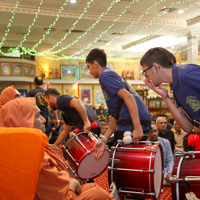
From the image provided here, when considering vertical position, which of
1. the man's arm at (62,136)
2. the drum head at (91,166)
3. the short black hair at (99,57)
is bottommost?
the drum head at (91,166)

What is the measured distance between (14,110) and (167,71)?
3.76ft

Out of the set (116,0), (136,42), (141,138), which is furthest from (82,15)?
(141,138)

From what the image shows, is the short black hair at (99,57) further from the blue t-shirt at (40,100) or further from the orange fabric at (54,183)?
the blue t-shirt at (40,100)

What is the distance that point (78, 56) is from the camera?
14.6 meters

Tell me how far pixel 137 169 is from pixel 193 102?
67 centimetres

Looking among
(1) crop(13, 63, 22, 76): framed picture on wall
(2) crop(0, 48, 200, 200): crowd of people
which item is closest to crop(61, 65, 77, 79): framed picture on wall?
(1) crop(13, 63, 22, 76): framed picture on wall

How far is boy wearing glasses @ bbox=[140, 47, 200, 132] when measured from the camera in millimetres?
1649

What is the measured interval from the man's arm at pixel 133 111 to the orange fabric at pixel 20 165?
0.88 m

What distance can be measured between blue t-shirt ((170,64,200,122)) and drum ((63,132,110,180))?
2.93 ft

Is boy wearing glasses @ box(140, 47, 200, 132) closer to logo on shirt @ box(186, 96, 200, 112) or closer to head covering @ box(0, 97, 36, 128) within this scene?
logo on shirt @ box(186, 96, 200, 112)

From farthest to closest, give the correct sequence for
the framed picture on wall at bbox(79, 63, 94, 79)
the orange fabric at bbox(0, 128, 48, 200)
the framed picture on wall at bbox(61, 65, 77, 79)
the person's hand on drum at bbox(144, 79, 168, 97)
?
1. the framed picture on wall at bbox(79, 63, 94, 79)
2. the framed picture on wall at bbox(61, 65, 77, 79)
3. the person's hand on drum at bbox(144, 79, 168, 97)
4. the orange fabric at bbox(0, 128, 48, 200)

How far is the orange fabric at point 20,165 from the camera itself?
148 centimetres

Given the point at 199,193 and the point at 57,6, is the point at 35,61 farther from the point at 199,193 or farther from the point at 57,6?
the point at 199,193

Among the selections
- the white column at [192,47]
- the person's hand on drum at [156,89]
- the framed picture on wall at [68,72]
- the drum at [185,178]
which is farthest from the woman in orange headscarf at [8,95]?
the framed picture on wall at [68,72]
